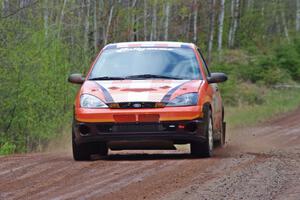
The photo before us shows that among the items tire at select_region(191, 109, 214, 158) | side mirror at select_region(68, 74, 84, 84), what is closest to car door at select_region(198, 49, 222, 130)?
tire at select_region(191, 109, 214, 158)

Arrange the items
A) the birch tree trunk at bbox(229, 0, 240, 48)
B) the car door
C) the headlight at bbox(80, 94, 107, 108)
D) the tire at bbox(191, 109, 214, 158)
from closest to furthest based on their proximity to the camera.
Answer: the headlight at bbox(80, 94, 107, 108) → the tire at bbox(191, 109, 214, 158) → the car door → the birch tree trunk at bbox(229, 0, 240, 48)

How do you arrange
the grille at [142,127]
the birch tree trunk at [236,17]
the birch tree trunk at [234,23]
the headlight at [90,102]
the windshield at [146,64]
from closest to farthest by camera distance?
the grille at [142,127] < the headlight at [90,102] < the windshield at [146,64] < the birch tree trunk at [236,17] < the birch tree trunk at [234,23]

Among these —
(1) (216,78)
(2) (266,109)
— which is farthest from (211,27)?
(1) (216,78)

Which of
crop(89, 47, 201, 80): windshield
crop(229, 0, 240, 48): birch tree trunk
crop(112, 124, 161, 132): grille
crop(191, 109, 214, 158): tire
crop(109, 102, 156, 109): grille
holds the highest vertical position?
crop(89, 47, 201, 80): windshield

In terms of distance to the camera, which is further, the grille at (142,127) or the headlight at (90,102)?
the headlight at (90,102)

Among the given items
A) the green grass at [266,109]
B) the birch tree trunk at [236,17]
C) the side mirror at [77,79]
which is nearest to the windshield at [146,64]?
the side mirror at [77,79]

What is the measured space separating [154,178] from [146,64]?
358cm

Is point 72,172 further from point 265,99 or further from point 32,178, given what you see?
point 265,99

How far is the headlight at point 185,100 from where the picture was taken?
11.3m

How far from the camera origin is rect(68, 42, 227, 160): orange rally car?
11289mm

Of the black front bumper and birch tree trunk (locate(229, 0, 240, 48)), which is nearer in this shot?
the black front bumper

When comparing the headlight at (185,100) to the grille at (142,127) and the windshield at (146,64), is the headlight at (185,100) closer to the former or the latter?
the grille at (142,127)

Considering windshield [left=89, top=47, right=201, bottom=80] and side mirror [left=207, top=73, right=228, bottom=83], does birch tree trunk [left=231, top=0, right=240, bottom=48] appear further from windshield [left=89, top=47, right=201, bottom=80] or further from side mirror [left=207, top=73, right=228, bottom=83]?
side mirror [left=207, top=73, right=228, bottom=83]

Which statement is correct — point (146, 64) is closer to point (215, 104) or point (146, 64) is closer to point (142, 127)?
point (215, 104)
